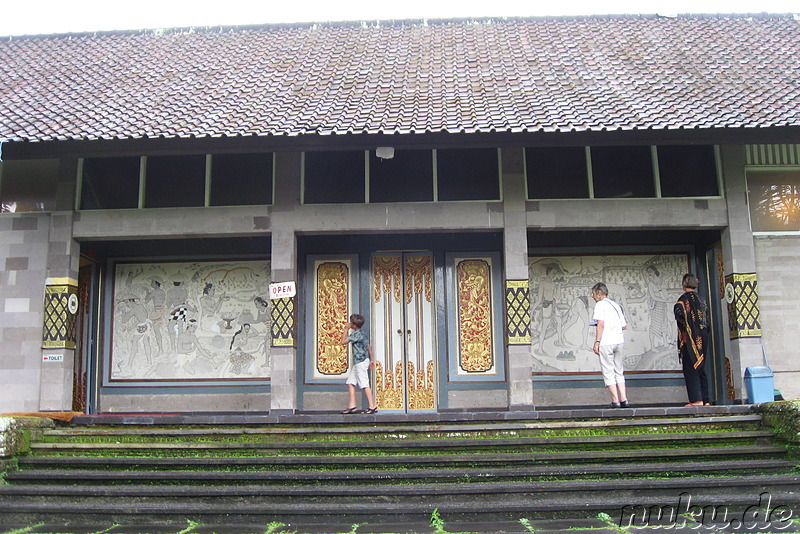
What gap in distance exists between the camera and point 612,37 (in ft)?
45.8

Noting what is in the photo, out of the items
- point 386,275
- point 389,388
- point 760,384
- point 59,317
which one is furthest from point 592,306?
point 59,317

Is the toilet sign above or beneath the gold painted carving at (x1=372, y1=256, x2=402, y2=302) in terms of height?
beneath

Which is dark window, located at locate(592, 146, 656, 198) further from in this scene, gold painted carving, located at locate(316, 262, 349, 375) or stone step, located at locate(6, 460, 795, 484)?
stone step, located at locate(6, 460, 795, 484)

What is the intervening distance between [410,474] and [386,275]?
15.6 ft

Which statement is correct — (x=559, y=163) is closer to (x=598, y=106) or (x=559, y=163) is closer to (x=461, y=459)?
(x=598, y=106)

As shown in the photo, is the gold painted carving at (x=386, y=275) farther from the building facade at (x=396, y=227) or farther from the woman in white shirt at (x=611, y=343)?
the woman in white shirt at (x=611, y=343)

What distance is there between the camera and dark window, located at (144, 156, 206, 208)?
10562 mm

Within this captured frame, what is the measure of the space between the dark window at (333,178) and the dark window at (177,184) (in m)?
1.50

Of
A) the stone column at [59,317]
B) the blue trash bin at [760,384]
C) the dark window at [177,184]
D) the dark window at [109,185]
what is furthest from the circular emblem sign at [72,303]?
the blue trash bin at [760,384]

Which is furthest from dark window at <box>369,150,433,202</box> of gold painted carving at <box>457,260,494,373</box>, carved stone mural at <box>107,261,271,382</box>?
carved stone mural at <box>107,261,271,382</box>

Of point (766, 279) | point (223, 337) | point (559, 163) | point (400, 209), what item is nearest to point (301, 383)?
point (223, 337)

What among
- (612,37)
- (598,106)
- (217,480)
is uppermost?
(612,37)

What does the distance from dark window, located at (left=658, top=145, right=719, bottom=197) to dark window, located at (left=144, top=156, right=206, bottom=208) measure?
6372 millimetres

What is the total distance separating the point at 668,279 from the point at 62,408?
28.7ft
